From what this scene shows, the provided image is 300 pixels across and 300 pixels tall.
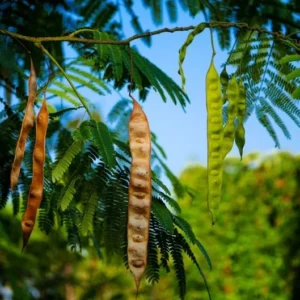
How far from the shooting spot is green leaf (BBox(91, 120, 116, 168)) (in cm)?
216

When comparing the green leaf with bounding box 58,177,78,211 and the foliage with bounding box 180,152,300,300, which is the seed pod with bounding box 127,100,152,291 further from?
the foliage with bounding box 180,152,300,300

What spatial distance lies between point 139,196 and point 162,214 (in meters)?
0.54

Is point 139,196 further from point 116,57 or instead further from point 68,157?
point 116,57

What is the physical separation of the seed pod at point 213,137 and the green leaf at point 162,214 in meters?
0.41

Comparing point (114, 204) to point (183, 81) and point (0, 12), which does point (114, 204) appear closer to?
point (183, 81)

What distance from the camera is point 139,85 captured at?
2.54 meters

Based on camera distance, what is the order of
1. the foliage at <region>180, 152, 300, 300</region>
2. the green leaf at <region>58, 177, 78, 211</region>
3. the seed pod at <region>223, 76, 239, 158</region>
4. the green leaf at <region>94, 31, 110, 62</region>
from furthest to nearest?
the foliage at <region>180, 152, 300, 300</region> → the green leaf at <region>94, 31, 110, 62</region> → the green leaf at <region>58, 177, 78, 211</region> → the seed pod at <region>223, 76, 239, 158</region>

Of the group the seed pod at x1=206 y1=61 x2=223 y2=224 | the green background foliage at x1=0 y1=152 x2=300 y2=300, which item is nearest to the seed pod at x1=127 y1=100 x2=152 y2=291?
the seed pod at x1=206 y1=61 x2=223 y2=224

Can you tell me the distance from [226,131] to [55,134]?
1.26m

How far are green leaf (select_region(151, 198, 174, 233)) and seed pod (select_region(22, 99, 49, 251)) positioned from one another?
0.52 meters

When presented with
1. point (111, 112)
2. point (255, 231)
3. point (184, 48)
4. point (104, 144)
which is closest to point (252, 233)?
point (255, 231)

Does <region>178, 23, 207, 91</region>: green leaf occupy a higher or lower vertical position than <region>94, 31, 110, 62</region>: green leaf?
lower

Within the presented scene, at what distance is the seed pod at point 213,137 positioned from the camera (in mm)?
1878

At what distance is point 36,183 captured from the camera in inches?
74.9
